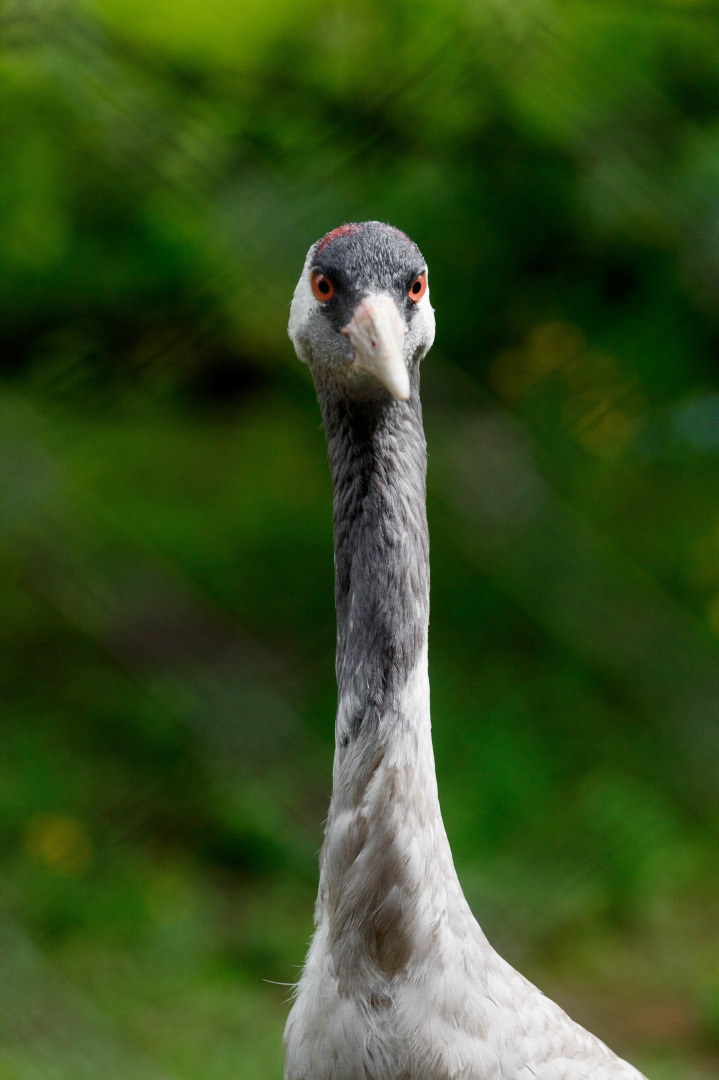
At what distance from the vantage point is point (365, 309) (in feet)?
2.89

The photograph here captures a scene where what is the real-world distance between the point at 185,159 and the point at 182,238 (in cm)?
22

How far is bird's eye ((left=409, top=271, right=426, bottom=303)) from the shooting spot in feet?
3.09

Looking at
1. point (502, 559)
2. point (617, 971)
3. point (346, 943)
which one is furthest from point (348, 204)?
point (617, 971)

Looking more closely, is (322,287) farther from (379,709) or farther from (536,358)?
(536,358)

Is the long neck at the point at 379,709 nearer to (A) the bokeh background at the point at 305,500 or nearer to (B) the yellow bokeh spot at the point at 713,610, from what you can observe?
(A) the bokeh background at the point at 305,500

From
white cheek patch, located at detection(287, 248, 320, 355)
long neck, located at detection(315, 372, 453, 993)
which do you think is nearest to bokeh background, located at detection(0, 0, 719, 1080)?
white cheek patch, located at detection(287, 248, 320, 355)

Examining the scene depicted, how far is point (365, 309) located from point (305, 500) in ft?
3.32

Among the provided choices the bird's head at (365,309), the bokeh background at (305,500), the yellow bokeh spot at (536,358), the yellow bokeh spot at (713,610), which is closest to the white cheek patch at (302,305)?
the bird's head at (365,309)

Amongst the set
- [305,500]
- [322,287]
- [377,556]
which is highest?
[322,287]

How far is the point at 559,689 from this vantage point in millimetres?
2137

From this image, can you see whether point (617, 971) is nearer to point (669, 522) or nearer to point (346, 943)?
point (669, 522)

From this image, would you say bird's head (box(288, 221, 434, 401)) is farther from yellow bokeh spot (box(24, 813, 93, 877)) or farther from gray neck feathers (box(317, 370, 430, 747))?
yellow bokeh spot (box(24, 813, 93, 877))

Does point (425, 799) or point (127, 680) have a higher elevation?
point (425, 799)

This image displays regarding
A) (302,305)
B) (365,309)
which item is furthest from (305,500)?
(365,309)
